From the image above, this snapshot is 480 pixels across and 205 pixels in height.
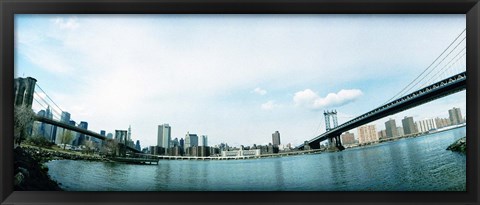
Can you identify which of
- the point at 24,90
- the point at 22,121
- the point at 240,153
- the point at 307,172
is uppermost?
the point at 24,90

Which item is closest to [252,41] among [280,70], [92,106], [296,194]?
[280,70]

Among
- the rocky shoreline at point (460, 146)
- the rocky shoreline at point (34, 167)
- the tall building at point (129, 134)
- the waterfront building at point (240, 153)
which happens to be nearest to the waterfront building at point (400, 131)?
the rocky shoreline at point (460, 146)

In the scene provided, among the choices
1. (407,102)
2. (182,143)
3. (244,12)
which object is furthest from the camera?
(182,143)

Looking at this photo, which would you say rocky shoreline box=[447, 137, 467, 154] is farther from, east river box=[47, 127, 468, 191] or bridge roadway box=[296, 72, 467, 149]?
bridge roadway box=[296, 72, 467, 149]

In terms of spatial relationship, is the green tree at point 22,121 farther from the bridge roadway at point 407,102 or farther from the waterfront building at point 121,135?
the bridge roadway at point 407,102

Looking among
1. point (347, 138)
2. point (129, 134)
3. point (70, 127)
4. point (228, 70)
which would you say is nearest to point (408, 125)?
point (347, 138)

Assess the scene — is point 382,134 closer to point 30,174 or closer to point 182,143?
point 182,143

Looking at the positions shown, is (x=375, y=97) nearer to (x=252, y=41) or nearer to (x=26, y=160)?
(x=252, y=41)
